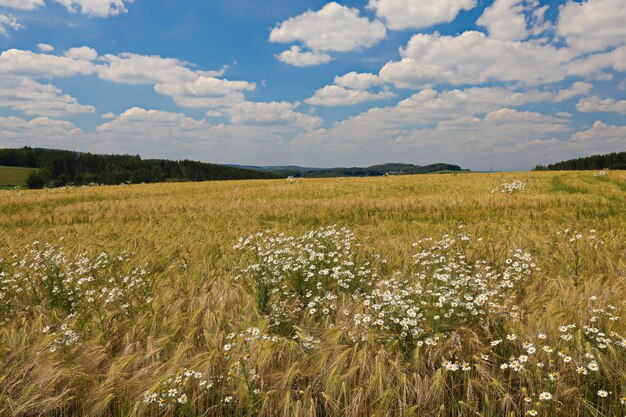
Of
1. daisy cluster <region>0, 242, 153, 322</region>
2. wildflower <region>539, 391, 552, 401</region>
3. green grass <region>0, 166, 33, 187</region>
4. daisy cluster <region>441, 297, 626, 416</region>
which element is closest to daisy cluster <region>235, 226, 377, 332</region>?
daisy cluster <region>0, 242, 153, 322</region>

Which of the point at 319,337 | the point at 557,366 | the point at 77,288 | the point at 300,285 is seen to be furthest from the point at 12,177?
the point at 557,366

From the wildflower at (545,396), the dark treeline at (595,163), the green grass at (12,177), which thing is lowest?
the wildflower at (545,396)

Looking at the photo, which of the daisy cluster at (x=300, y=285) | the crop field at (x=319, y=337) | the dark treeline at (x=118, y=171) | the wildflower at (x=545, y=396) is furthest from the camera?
the dark treeline at (x=118, y=171)

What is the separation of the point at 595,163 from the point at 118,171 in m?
154

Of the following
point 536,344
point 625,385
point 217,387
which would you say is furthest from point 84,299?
point 625,385

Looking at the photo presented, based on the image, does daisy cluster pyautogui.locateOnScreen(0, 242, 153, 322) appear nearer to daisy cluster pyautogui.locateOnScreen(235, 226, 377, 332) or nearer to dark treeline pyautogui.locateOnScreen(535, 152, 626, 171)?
daisy cluster pyautogui.locateOnScreen(235, 226, 377, 332)

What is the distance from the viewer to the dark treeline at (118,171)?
344 feet

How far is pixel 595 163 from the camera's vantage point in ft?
391

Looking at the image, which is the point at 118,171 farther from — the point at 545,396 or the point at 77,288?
the point at 545,396

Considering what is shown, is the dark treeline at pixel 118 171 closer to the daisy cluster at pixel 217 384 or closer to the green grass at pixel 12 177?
the green grass at pixel 12 177

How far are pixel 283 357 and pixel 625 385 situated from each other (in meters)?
2.60

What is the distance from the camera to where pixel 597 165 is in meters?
118

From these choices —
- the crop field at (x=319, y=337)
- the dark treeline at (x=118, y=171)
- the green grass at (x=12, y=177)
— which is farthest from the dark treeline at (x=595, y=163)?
the green grass at (x=12, y=177)

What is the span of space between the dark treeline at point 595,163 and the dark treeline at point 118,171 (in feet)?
363
